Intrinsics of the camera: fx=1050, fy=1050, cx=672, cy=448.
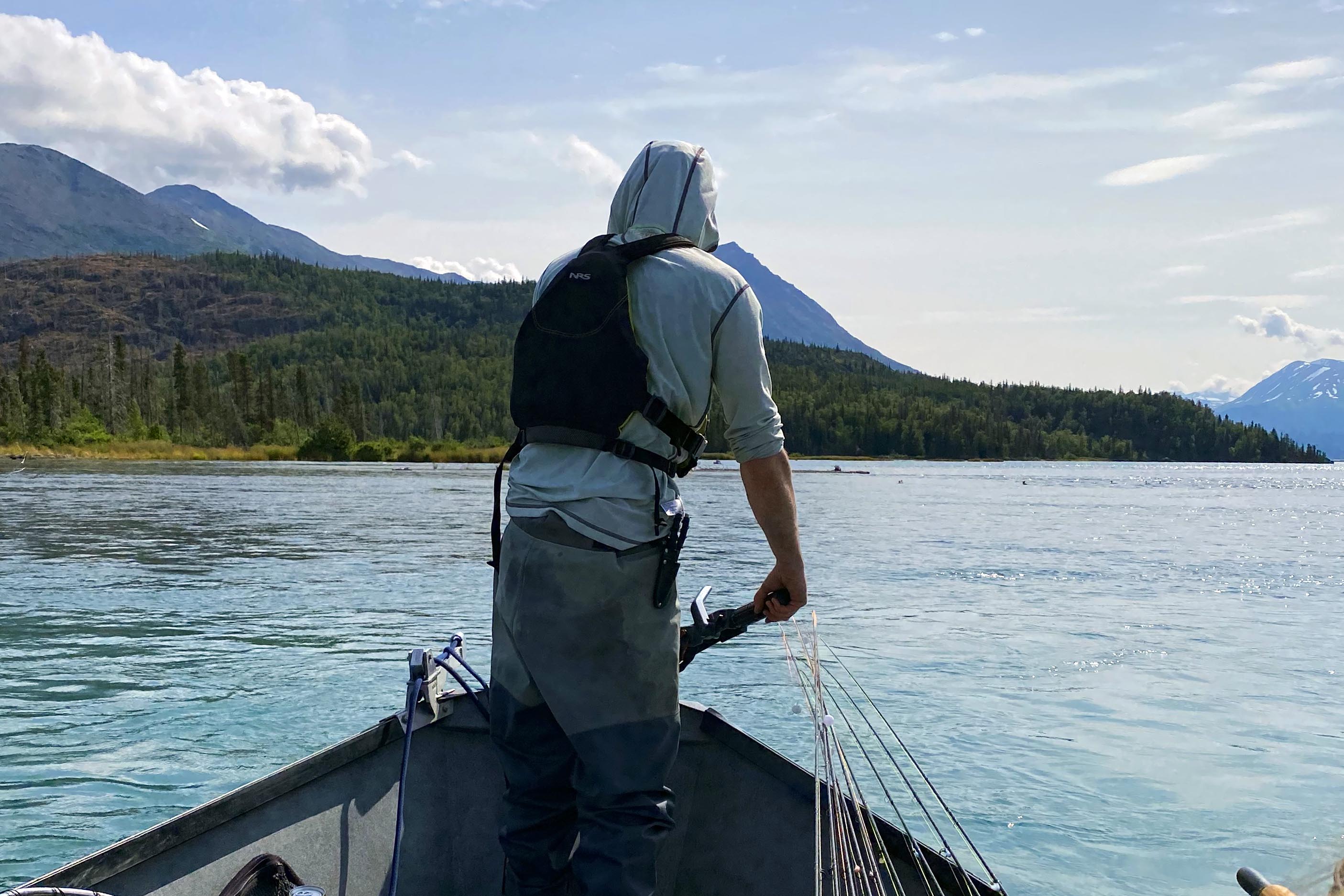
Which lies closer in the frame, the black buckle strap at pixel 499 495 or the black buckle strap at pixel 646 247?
the black buckle strap at pixel 646 247

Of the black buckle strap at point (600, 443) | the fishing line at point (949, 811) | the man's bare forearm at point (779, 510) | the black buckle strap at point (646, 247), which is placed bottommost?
the fishing line at point (949, 811)

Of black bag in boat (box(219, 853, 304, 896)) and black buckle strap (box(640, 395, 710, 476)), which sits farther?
black bag in boat (box(219, 853, 304, 896))

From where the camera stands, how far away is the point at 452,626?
1402cm

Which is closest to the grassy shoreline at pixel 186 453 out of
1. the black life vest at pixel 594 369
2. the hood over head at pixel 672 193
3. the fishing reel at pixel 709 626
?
the fishing reel at pixel 709 626

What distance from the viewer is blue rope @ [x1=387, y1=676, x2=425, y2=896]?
3.75 meters

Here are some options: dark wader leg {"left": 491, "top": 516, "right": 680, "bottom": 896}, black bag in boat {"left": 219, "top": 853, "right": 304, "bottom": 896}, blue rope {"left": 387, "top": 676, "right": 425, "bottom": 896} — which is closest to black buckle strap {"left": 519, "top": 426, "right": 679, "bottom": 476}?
dark wader leg {"left": 491, "top": 516, "right": 680, "bottom": 896}

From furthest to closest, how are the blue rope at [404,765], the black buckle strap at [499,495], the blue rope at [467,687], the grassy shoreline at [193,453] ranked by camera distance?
the grassy shoreline at [193,453], the blue rope at [467,687], the blue rope at [404,765], the black buckle strap at [499,495]

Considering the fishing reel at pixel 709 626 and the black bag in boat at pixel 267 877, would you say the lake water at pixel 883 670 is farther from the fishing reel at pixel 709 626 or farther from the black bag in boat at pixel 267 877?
the black bag in boat at pixel 267 877

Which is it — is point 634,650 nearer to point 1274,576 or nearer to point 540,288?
point 540,288

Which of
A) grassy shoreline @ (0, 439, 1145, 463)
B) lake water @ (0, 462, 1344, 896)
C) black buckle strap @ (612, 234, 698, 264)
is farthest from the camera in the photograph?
grassy shoreline @ (0, 439, 1145, 463)

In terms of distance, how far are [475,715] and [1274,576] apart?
76.6 feet

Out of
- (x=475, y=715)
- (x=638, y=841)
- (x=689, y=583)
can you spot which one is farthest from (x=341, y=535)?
(x=638, y=841)

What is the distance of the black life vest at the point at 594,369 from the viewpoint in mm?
2836

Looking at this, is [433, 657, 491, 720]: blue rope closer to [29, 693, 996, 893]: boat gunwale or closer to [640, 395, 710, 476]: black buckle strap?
[29, 693, 996, 893]: boat gunwale
